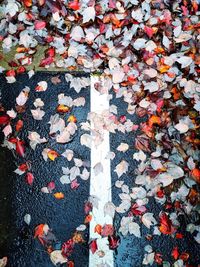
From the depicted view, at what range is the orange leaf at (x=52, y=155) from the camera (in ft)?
11.6

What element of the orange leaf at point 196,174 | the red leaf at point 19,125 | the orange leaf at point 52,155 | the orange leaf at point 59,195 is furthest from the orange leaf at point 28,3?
the orange leaf at point 196,174

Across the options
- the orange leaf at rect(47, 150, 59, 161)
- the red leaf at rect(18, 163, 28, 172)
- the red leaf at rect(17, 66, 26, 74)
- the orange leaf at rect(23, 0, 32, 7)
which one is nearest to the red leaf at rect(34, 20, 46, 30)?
the orange leaf at rect(23, 0, 32, 7)

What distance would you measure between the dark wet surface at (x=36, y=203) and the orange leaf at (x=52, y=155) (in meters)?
0.04

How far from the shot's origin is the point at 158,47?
420cm

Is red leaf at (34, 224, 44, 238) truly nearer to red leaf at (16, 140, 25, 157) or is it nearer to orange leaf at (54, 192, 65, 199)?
orange leaf at (54, 192, 65, 199)

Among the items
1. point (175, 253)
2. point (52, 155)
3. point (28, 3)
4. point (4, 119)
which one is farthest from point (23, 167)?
point (28, 3)

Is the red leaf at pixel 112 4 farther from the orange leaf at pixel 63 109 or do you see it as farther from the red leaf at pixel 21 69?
the orange leaf at pixel 63 109

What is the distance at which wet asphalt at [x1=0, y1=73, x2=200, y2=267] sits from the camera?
10.3 feet

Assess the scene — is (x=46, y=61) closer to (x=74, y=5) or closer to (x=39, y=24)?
(x=39, y=24)

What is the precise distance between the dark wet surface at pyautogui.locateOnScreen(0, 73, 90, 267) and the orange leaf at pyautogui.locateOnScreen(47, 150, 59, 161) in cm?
4

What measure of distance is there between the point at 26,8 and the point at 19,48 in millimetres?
651

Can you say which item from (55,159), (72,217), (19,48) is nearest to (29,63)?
(19,48)

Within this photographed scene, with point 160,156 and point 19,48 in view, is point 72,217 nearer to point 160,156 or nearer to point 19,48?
point 160,156

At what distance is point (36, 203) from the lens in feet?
10.9
